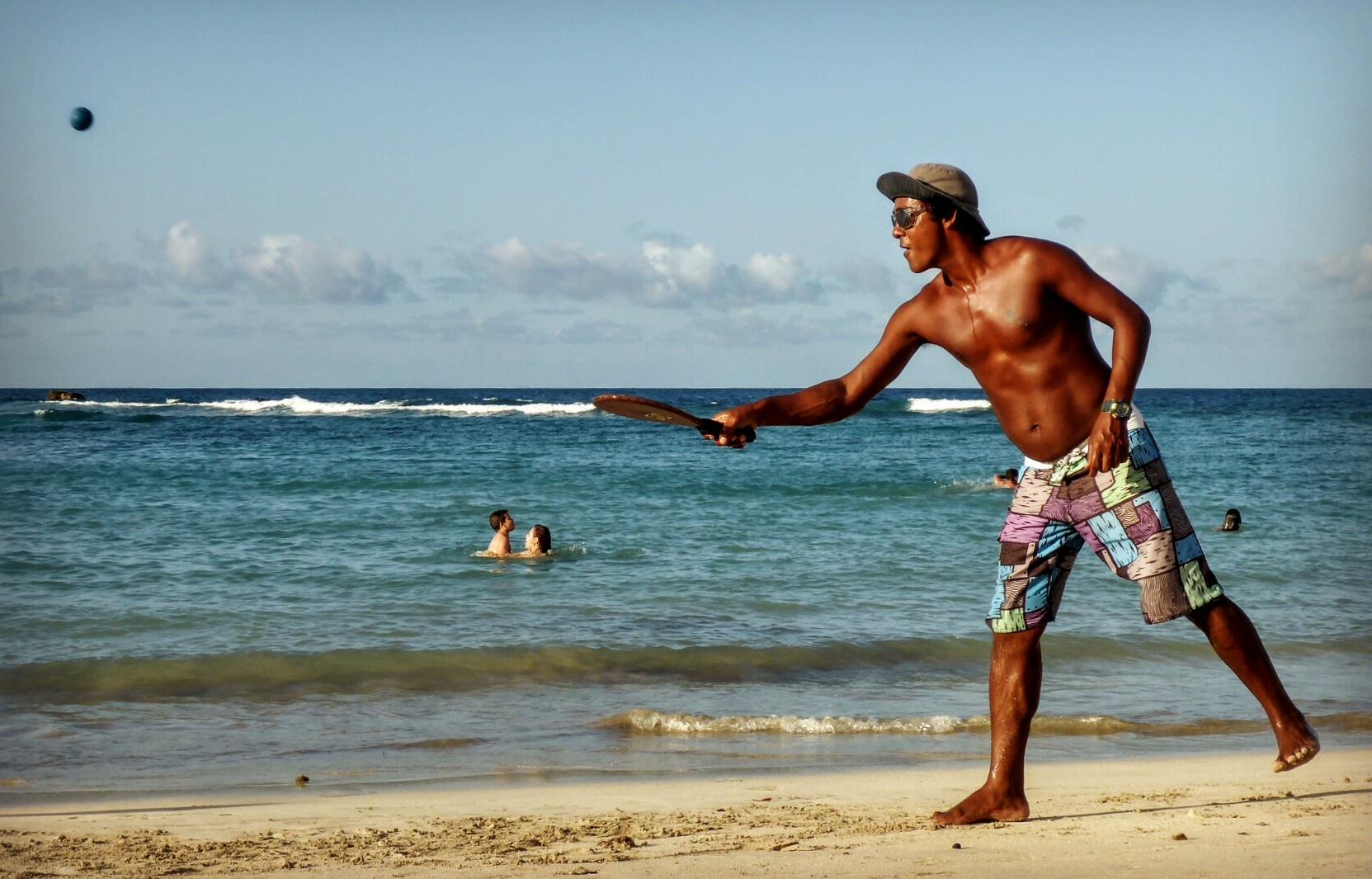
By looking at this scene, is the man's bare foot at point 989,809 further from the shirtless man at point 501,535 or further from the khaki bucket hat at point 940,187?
the shirtless man at point 501,535

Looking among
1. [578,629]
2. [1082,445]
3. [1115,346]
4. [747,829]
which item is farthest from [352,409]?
[1115,346]

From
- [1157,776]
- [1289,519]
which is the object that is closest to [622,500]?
[1289,519]

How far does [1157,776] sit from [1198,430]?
34010 millimetres

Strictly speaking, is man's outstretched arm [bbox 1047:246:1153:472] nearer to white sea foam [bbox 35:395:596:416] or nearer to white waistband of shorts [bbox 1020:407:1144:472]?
white waistband of shorts [bbox 1020:407:1144:472]

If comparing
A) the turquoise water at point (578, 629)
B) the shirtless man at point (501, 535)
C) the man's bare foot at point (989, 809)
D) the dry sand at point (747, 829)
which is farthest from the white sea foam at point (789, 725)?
the shirtless man at point (501, 535)

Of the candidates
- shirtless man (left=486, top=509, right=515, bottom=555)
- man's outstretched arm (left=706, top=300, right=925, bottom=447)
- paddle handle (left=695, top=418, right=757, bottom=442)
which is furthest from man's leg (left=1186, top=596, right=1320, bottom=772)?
shirtless man (left=486, top=509, right=515, bottom=555)

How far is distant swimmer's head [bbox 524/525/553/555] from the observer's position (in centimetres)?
1269

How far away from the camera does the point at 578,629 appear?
29.9ft

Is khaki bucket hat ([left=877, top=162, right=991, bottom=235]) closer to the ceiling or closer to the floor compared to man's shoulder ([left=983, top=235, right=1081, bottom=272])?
closer to the ceiling

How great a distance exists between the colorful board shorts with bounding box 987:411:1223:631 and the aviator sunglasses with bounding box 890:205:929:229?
0.79 m

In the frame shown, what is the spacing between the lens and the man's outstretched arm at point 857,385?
398 centimetres

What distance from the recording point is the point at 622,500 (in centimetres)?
1822

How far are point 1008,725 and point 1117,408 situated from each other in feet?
3.41

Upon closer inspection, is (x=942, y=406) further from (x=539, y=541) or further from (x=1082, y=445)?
(x=1082, y=445)
